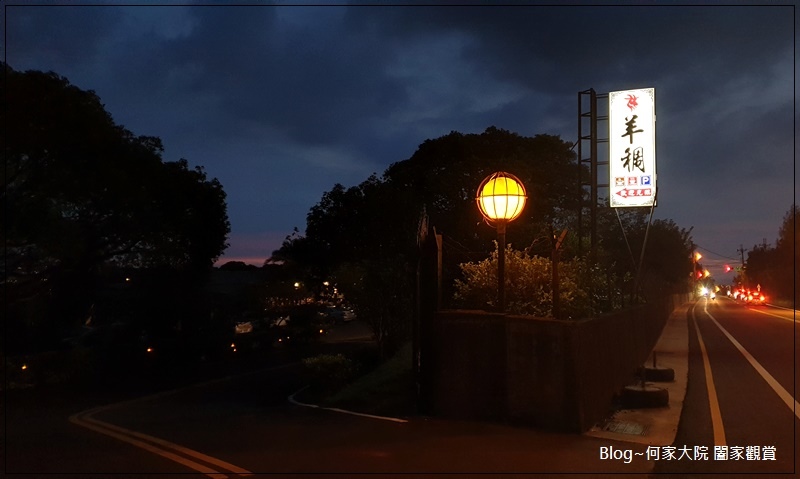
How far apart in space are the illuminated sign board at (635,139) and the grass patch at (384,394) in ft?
25.4

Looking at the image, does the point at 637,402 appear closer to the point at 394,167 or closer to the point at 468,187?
the point at 468,187

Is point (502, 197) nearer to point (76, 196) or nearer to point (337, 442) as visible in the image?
point (337, 442)

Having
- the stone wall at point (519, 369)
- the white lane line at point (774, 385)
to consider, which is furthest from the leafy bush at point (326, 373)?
the white lane line at point (774, 385)

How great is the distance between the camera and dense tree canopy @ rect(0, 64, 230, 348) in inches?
712

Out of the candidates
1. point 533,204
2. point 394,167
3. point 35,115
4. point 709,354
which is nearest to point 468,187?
point 533,204

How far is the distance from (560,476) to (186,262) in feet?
76.3

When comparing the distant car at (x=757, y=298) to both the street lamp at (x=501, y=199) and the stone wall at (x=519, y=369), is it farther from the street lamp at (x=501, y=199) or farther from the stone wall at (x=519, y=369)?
the street lamp at (x=501, y=199)

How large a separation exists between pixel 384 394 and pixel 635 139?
10147 millimetres

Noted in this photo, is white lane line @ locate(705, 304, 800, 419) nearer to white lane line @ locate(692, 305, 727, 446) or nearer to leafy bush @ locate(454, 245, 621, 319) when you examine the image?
white lane line @ locate(692, 305, 727, 446)

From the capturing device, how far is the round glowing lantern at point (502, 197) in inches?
454

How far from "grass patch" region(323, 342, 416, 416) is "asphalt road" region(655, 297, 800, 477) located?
15.1 ft

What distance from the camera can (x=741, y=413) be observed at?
39.9ft

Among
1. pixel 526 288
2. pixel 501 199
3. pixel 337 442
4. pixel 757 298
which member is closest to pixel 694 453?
pixel 526 288

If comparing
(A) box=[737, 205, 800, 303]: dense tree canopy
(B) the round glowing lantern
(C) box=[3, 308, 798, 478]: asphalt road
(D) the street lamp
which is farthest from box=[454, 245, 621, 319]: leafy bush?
(A) box=[737, 205, 800, 303]: dense tree canopy
